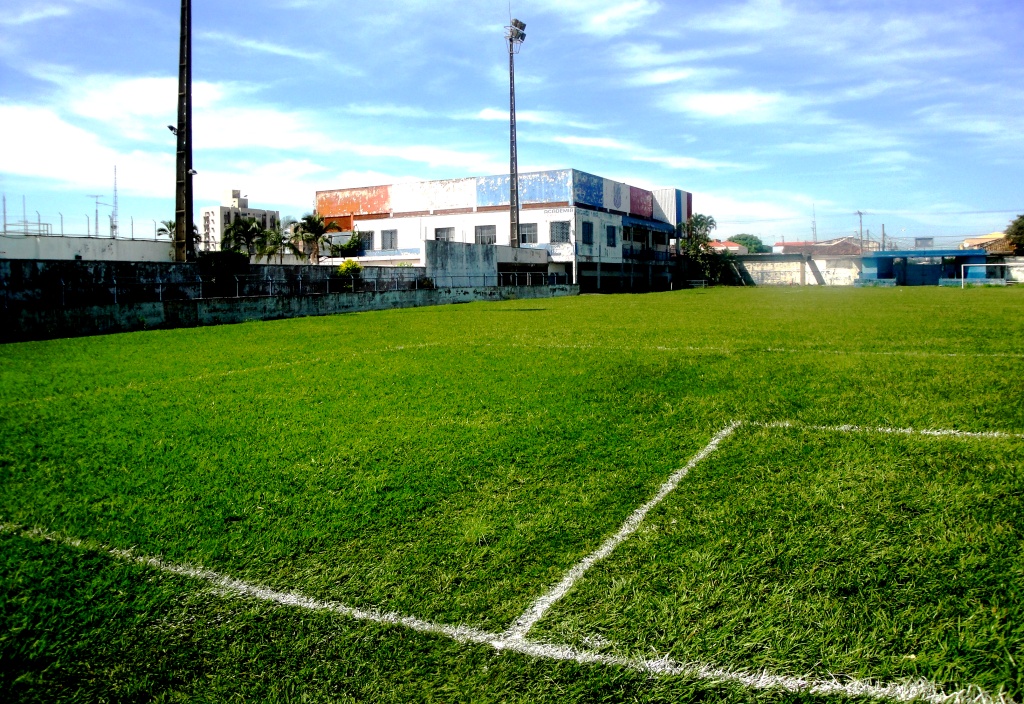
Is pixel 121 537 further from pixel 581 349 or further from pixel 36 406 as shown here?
pixel 581 349

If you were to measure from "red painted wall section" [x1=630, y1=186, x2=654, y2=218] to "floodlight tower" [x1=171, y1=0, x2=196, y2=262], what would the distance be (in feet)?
153

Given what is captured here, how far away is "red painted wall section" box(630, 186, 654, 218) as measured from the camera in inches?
2566

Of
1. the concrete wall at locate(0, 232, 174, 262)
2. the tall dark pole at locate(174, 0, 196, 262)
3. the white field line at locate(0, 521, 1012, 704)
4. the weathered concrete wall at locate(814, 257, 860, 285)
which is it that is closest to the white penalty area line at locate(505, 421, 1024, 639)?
the white field line at locate(0, 521, 1012, 704)

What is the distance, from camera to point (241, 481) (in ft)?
15.0

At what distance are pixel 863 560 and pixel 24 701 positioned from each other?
3277 mm

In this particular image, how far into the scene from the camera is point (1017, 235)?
69938 millimetres

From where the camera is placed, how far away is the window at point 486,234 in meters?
57.4

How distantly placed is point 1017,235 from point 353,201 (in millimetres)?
62849

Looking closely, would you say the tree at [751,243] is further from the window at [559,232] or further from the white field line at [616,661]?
the white field line at [616,661]

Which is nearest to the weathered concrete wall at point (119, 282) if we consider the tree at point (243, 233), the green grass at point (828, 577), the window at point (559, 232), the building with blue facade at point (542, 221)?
the green grass at point (828, 577)

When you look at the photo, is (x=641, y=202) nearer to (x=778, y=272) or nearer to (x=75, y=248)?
(x=778, y=272)

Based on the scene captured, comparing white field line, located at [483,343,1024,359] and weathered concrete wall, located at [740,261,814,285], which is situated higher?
weathered concrete wall, located at [740,261,814,285]

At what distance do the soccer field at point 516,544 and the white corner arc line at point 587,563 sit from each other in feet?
0.05

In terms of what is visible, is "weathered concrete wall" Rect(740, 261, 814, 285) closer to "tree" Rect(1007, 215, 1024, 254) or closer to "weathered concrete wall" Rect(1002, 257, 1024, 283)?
→ "weathered concrete wall" Rect(1002, 257, 1024, 283)
